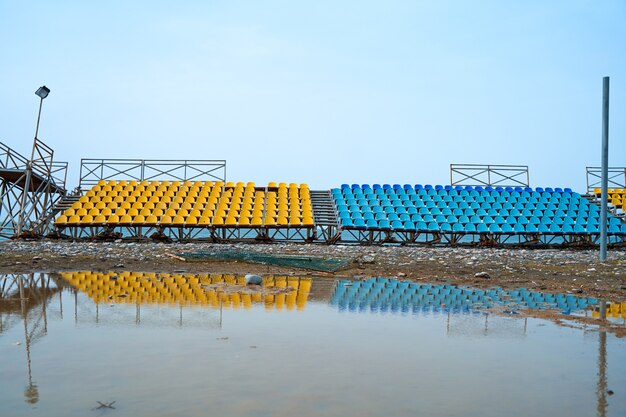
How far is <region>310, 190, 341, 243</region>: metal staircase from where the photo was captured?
86.3 ft

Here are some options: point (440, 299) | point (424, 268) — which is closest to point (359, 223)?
point (424, 268)

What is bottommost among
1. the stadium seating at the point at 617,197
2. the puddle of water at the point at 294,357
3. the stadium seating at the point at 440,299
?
the puddle of water at the point at 294,357

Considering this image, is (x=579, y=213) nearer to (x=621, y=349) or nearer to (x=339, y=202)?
(x=339, y=202)

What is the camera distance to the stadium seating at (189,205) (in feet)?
84.4

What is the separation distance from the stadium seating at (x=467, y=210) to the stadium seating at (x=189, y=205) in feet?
9.19

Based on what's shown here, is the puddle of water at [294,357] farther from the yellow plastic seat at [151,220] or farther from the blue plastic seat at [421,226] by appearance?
the blue plastic seat at [421,226]

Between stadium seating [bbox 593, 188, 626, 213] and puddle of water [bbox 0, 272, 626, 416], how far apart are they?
85.9ft

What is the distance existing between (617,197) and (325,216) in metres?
18.0

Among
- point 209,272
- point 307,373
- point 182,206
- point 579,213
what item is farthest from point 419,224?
point 307,373

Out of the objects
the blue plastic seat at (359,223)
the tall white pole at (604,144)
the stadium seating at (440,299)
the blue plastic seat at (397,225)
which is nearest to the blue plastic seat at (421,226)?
the blue plastic seat at (397,225)

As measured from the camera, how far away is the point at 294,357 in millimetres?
5316

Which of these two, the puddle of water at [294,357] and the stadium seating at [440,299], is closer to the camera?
the puddle of water at [294,357]

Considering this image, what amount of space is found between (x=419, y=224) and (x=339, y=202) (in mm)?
5181

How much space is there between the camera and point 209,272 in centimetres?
1247
